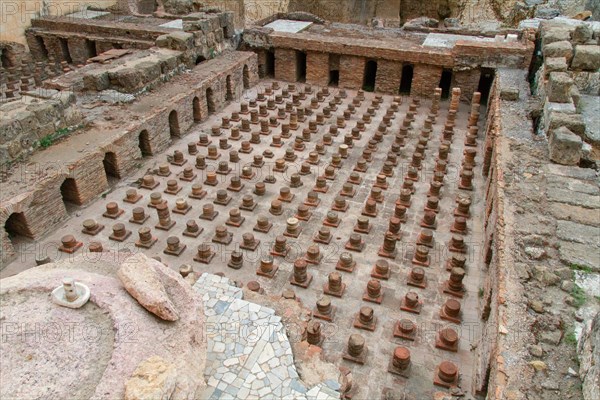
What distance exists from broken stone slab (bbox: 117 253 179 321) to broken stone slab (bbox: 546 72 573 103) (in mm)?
9327

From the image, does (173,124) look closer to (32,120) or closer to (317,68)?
(32,120)

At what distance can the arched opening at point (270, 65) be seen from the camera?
1897cm

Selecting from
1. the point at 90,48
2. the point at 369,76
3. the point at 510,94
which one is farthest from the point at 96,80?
the point at 510,94

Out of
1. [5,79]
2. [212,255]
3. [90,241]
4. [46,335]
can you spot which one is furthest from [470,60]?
[5,79]

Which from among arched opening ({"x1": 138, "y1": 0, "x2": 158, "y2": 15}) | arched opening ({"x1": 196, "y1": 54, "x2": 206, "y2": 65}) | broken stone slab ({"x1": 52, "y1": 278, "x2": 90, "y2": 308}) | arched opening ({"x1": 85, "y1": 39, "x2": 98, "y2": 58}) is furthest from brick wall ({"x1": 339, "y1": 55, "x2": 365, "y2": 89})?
broken stone slab ({"x1": 52, "y1": 278, "x2": 90, "y2": 308})

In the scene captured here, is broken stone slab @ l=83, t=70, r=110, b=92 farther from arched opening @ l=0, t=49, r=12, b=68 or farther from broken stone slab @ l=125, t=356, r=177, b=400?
broken stone slab @ l=125, t=356, r=177, b=400

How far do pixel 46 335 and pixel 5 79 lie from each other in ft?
54.2

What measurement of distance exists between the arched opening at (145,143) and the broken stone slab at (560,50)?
35.9 feet

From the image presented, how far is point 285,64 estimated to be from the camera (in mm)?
18297

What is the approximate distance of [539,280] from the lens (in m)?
6.27

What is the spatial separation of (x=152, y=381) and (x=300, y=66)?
53.9 feet

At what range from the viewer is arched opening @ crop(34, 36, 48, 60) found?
19.7m

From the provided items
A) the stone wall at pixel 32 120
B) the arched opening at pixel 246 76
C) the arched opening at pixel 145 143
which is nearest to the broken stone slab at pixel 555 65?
the arched opening at pixel 246 76

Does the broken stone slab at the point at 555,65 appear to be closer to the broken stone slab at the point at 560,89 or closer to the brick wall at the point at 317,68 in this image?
the broken stone slab at the point at 560,89
